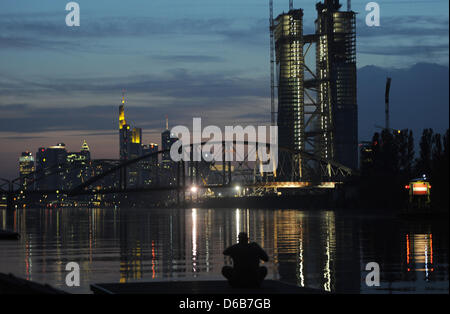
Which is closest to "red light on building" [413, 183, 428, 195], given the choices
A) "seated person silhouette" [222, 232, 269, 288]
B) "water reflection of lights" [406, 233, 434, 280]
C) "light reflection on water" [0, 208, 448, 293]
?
"water reflection of lights" [406, 233, 434, 280]

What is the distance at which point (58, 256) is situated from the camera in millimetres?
39844

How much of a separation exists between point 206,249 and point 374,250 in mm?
9494

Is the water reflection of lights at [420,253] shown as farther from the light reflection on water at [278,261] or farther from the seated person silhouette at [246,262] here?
the seated person silhouette at [246,262]

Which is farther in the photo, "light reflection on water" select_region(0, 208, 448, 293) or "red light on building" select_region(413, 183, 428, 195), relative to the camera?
"red light on building" select_region(413, 183, 428, 195)

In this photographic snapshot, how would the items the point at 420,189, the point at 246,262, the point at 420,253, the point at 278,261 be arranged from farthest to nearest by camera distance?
the point at 420,189 < the point at 420,253 < the point at 278,261 < the point at 246,262

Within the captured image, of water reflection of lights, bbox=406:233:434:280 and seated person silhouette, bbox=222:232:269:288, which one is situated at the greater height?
seated person silhouette, bbox=222:232:269:288

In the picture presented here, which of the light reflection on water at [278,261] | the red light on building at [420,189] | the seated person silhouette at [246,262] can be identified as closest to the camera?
the seated person silhouette at [246,262]

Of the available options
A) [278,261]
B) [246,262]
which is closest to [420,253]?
[278,261]

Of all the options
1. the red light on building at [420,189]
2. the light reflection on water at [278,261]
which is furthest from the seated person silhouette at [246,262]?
the red light on building at [420,189]

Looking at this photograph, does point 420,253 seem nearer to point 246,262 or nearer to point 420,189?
point 246,262

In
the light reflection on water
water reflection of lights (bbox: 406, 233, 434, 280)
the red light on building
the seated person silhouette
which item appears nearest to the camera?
the seated person silhouette

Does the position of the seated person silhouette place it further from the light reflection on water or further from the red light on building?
the red light on building
